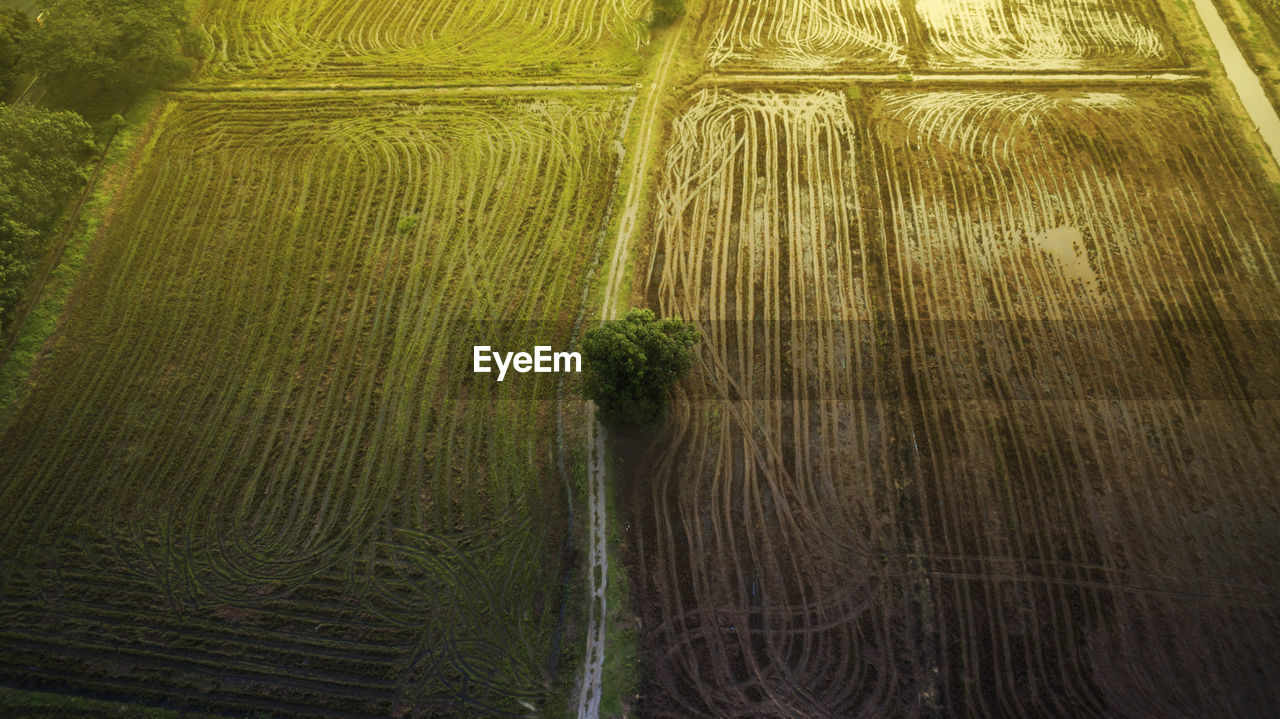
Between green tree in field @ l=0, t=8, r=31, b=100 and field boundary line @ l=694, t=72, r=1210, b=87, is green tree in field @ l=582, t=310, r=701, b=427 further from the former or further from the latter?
green tree in field @ l=0, t=8, r=31, b=100

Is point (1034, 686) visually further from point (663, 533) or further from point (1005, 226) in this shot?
point (1005, 226)

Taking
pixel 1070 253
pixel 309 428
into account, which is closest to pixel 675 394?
pixel 309 428

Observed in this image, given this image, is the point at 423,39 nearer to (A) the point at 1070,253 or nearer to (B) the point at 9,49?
(B) the point at 9,49

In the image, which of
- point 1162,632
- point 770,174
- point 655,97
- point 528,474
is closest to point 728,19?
point 655,97

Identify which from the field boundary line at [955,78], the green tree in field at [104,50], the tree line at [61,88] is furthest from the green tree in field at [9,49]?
the field boundary line at [955,78]

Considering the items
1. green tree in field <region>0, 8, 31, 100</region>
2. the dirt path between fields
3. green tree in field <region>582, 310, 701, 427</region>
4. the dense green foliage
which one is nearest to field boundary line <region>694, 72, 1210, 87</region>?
the dirt path between fields

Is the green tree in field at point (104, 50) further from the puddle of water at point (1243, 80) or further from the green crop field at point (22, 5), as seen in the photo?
the puddle of water at point (1243, 80)
